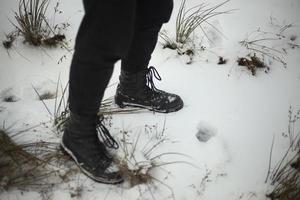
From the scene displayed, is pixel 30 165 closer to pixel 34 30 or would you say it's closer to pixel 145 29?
pixel 145 29

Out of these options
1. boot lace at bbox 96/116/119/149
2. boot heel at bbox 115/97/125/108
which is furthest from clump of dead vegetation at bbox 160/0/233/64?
boot lace at bbox 96/116/119/149

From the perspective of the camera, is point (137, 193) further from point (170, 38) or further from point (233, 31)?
point (233, 31)

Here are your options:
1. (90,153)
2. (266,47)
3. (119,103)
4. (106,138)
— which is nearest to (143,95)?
(119,103)

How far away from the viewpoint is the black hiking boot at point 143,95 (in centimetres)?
170

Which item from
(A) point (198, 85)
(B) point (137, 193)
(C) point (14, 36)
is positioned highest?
(C) point (14, 36)

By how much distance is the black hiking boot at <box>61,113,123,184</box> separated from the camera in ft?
4.64

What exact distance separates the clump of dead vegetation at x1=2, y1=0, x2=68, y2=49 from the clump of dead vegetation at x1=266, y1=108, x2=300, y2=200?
56.5 inches

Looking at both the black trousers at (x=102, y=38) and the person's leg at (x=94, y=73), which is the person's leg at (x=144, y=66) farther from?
the person's leg at (x=94, y=73)

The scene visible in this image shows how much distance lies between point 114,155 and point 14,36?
1.04 meters

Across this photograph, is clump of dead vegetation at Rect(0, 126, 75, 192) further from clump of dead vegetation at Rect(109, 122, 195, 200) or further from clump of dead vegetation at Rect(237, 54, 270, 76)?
clump of dead vegetation at Rect(237, 54, 270, 76)

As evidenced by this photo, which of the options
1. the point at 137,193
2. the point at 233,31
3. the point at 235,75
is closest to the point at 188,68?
the point at 235,75

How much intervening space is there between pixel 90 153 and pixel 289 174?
93cm

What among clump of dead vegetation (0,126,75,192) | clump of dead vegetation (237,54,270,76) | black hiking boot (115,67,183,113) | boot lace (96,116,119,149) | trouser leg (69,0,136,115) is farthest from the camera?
clump of dead vegetation (237,54,270,76)

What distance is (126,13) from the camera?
42.9 inches
